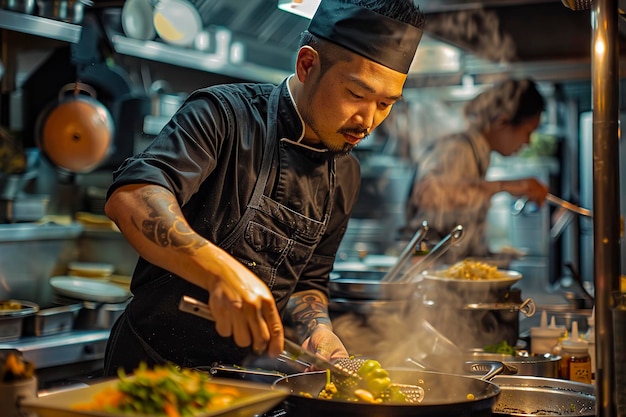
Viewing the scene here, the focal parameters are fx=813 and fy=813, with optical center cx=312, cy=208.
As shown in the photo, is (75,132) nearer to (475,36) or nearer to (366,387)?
(475,36)

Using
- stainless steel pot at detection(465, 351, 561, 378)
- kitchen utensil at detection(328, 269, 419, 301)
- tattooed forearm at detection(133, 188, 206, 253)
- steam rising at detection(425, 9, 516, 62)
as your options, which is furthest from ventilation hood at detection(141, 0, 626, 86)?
tattooed forearm at detection(133, 188, 206, 253)

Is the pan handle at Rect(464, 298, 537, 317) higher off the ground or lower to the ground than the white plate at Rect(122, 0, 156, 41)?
lower

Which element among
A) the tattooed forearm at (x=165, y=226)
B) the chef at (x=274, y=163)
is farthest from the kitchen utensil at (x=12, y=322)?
the tattooed forearm at (x=165, y=226)

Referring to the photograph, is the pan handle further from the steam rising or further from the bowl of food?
the steam rising

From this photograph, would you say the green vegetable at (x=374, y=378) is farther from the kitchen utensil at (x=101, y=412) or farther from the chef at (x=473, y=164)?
the chef at (x=473, y=164)

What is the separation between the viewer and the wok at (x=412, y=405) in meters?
1.40

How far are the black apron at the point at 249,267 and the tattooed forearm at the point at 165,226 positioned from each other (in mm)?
531

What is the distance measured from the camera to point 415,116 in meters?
7.83

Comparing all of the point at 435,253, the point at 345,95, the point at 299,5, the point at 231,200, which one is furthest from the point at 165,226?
the point at 435,253

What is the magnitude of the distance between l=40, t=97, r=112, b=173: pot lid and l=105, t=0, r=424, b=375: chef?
1.95 metres

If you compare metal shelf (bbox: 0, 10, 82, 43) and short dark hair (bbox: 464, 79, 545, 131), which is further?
short dark hair (bbox: 464, 79, 545, 131)

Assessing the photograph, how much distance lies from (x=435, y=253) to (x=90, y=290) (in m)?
2.01

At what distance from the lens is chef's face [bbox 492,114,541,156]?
4.42 m

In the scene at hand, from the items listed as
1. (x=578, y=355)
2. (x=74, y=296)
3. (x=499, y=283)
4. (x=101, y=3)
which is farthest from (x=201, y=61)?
(x=578, y=355)
